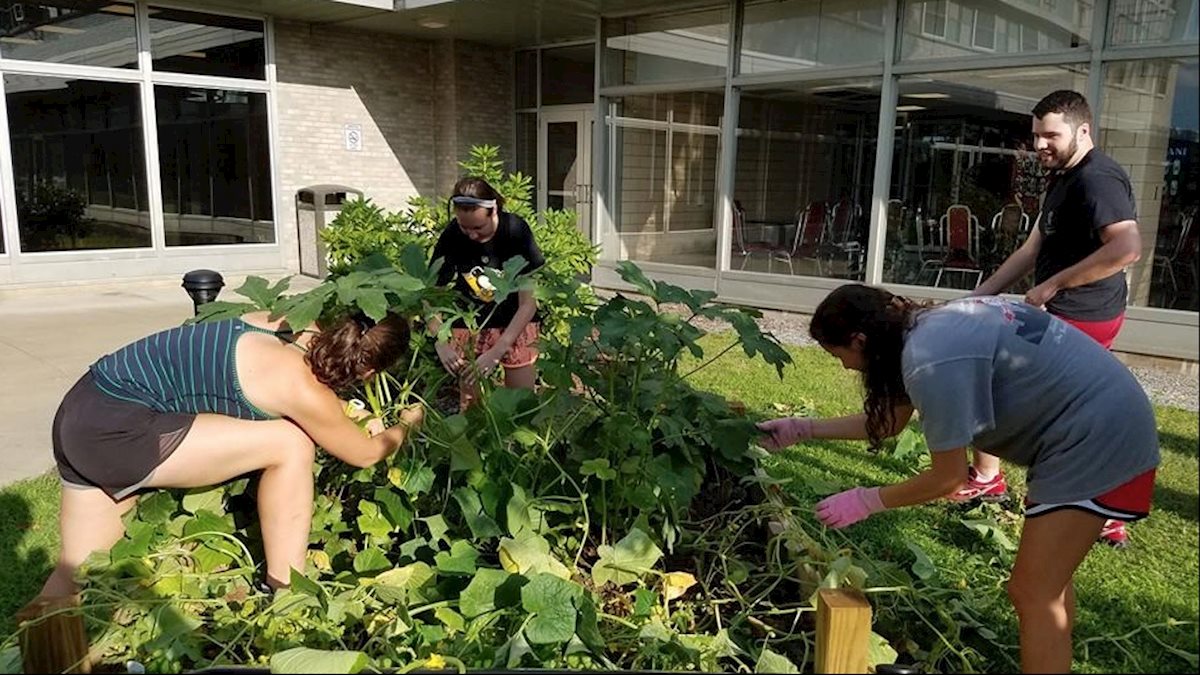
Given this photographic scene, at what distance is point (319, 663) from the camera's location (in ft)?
5.45

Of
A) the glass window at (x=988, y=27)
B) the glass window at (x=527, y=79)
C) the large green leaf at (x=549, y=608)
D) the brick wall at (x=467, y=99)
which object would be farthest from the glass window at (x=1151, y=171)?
the brick wall at (x=467, y=99)

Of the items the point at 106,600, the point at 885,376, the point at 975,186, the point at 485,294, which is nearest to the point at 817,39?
the point at 975,186

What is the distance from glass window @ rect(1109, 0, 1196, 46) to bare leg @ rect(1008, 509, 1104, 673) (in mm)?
6032

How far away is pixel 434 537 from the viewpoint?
107 inches

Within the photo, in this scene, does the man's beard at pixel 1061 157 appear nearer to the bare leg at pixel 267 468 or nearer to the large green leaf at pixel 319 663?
the bare leg at pixel 267 468

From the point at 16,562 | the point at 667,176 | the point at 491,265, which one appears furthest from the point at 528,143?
the point at 16,562

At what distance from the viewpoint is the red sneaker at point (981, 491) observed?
3803 mm

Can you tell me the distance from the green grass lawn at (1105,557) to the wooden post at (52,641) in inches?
84.8

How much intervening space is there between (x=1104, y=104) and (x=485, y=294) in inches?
237

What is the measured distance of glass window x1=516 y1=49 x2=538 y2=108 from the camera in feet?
42.5

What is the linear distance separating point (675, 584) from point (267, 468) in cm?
131

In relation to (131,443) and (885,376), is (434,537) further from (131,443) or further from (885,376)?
(885,376)

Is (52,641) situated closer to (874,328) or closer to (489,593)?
(489,593)

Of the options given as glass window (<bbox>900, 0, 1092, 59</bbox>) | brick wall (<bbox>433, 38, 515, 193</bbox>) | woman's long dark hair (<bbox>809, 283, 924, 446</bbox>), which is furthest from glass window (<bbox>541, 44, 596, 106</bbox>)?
woman's long dark hair (<bbox>809, 283, 924, 446</bbox>)
